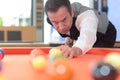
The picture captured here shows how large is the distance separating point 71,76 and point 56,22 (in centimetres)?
75

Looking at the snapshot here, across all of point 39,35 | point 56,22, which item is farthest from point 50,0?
point 39,35

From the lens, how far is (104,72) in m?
0.56

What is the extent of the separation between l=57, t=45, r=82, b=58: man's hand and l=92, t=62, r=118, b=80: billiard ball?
22.0 inches

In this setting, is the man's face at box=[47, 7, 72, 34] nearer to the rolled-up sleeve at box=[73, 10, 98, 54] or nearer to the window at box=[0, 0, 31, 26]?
the rolled-up sleeve at box=[73, 10, 98, 54]

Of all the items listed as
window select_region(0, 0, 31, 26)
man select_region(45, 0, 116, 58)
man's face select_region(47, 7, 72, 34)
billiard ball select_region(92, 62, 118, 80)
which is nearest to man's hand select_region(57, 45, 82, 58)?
man select_region(45, 0, 116, 58)

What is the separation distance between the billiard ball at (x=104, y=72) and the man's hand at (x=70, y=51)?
1.84 feet

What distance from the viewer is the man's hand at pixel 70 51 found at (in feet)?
3.78

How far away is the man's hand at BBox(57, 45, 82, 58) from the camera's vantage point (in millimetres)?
1152

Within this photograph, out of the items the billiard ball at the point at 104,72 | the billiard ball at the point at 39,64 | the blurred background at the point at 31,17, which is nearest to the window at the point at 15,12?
the blurred background at the point at 31,17

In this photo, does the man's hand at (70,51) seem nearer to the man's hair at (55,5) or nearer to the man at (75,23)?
the man at (75,23)

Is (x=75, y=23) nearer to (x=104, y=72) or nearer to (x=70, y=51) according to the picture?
(x=70, y=51)

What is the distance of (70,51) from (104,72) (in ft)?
2.05

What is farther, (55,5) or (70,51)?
(55,5)

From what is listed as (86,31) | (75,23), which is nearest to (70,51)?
(86,31)
